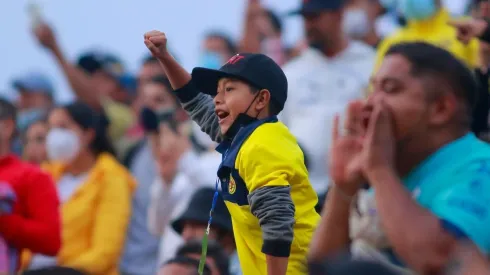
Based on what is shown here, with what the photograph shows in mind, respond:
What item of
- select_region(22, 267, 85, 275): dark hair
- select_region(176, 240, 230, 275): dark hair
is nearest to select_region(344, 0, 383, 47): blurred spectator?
select_region(176, 240, 230, 275): dark hair

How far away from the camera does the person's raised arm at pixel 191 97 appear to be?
13.3 feet

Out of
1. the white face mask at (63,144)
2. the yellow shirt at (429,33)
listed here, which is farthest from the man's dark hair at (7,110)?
the yellow shirt at (429,33)

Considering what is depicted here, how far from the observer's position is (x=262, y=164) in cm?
369

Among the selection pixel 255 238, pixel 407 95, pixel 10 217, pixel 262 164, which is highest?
pixel 407 95

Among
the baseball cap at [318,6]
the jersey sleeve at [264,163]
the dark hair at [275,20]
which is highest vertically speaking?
the jersey sleeve at [264,163]

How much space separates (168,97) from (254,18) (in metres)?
1.23

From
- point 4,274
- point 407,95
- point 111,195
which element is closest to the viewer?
point 407,95

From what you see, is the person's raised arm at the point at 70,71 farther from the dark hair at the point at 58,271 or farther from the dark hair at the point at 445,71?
the dark hair at the point at 445,71

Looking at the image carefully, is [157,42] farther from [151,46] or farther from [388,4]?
[388,4]

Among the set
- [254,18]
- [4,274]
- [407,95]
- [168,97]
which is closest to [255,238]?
[407,95]

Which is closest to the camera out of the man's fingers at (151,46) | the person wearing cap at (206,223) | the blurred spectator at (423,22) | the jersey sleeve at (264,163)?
the jersey sleeve at (264,163)

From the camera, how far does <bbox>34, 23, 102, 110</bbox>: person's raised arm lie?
8.62 meters

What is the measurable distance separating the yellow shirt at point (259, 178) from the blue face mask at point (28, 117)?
17.1 feet

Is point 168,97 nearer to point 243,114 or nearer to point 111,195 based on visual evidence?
point 111,195
